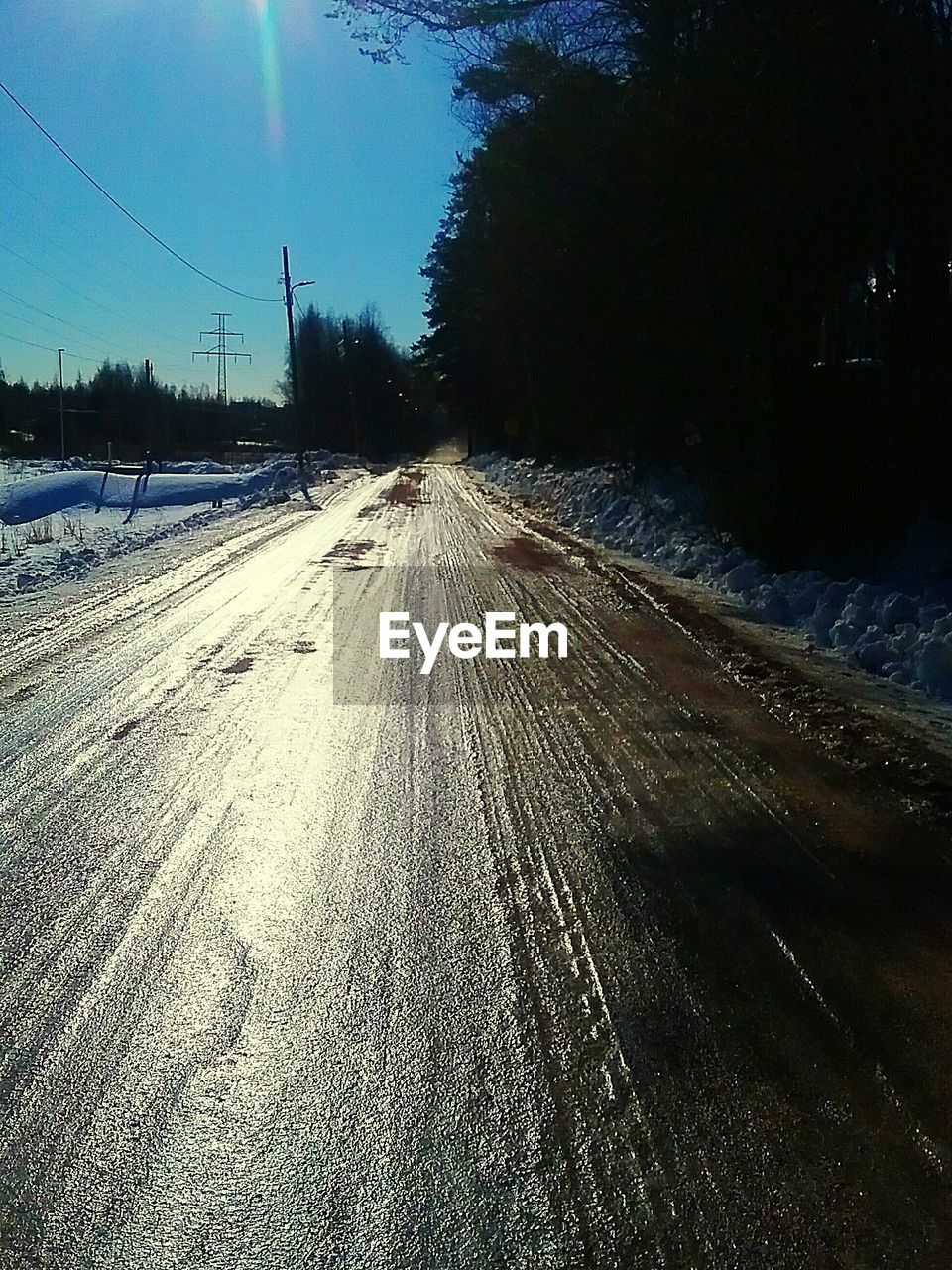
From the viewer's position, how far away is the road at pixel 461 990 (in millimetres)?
2768

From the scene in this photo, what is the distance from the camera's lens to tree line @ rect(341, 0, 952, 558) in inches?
444

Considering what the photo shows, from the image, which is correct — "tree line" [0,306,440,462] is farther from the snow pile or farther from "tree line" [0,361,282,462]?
the snow pile

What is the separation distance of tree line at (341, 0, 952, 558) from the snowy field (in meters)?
8.32

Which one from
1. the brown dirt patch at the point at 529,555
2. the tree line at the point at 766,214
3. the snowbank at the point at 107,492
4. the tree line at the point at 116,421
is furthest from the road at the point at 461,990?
the tree line at the point at 116,421

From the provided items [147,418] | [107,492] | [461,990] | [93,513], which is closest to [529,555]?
[461,990]

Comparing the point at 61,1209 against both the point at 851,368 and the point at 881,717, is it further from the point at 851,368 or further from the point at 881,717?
the point at 851,368

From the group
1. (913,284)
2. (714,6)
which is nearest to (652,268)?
(714,6)

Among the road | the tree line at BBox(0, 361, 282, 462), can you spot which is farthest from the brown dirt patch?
the tree line at BBox(0, 361, 282, 462)

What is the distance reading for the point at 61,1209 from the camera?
111 inches

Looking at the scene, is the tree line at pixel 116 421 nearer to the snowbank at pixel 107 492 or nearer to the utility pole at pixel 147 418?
the utility pole at pixel 147 418

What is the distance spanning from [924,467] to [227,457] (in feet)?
218

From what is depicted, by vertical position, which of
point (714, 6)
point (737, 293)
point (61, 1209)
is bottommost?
point (61, 1209)

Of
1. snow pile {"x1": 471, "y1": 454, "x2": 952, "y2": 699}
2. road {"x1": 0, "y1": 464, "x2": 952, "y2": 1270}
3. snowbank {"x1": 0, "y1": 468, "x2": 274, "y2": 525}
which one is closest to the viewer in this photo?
road {"x1": 0, "y1": 464, "x2": 952, "y2": 1270}

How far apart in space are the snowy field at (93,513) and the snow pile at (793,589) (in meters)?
7.88
